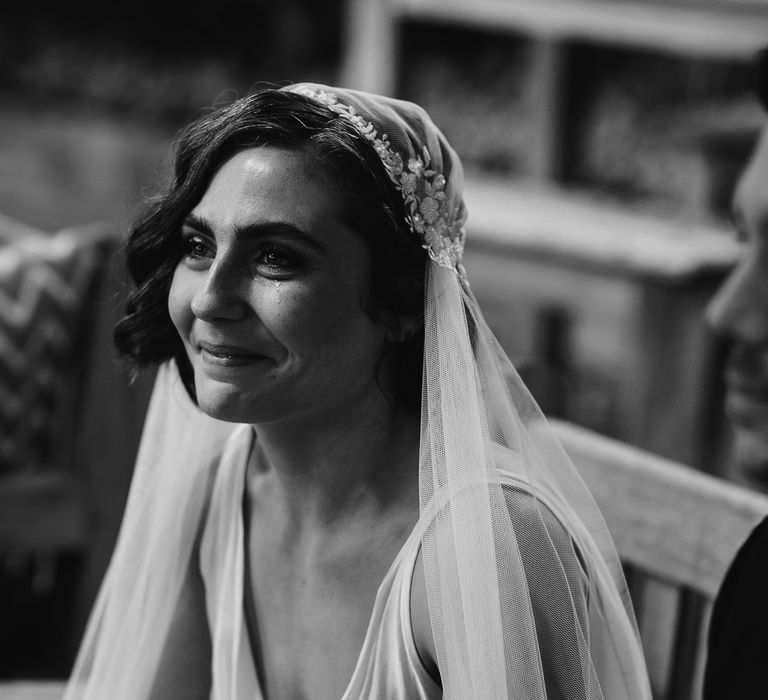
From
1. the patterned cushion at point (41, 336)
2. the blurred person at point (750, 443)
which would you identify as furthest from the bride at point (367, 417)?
the patterned cushion at point (41, 336)

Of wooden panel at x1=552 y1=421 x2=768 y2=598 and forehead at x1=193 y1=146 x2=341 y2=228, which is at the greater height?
forehead at x1=193 y1=146 x2=341 y2=228

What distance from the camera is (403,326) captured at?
172 centimetres

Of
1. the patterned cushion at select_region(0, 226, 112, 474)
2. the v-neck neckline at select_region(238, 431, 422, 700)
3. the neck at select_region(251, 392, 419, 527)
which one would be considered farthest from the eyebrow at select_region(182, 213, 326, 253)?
the patterned cushion at select_region(0, 226, 112, 474)

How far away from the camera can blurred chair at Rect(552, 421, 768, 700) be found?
1.98 meters

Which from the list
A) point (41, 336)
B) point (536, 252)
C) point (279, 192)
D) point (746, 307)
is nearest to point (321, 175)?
point (279, 192)

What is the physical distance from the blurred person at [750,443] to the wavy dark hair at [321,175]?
19.2 inches

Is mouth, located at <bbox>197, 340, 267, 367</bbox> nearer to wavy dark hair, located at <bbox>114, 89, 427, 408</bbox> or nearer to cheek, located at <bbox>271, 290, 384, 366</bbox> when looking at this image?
cheek, located at <bbox>271, 290, 384, 366</bbox>

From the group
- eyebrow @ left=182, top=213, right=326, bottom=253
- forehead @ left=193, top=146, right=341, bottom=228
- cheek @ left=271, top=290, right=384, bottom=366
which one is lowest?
cheek @ left=271, top=290, right=384, bottom=366

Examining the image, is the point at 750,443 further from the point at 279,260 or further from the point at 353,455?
the point at 279,260

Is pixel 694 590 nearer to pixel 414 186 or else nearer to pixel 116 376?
pixel 414 186

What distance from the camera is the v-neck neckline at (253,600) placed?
1678mm

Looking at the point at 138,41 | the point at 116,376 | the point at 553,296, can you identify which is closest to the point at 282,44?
the point at 138,41

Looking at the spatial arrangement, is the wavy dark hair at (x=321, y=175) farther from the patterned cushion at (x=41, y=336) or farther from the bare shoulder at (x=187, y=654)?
the patterned cushion at (x=41, y=336)

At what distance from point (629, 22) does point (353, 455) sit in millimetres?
3869
